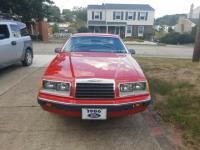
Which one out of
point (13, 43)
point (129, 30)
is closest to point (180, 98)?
point (13, 43)

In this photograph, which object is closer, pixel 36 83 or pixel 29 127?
pixel 29 127

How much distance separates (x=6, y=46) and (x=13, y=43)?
507 mm

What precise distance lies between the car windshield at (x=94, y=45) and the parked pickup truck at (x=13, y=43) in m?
2.70

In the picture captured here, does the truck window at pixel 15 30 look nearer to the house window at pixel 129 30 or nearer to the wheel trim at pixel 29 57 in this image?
the wheel trim at pixel 29 57

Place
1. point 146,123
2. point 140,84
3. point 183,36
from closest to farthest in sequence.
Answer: point 140,84 < point 146,123 < point 183,36

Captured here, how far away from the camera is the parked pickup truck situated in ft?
24.3

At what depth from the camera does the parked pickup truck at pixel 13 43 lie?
7401 mm

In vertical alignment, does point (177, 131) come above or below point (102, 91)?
below

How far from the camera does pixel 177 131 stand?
159 inches

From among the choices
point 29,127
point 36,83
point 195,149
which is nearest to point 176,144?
point 195,149

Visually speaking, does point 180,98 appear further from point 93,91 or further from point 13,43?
point 13,43

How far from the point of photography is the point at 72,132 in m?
3.93

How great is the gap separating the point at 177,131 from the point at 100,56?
202cm

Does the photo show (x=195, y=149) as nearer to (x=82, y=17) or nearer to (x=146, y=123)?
(x=146, y=123)
